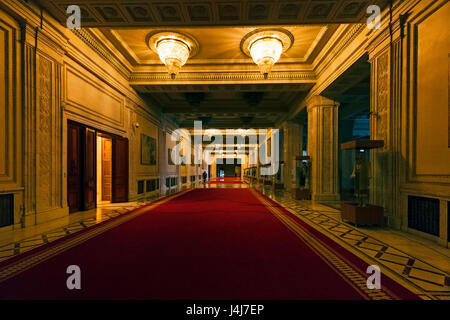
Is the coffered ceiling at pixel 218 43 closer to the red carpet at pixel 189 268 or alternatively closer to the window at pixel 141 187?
the window at pixel 141 187

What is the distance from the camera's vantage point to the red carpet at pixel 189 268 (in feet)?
5.74

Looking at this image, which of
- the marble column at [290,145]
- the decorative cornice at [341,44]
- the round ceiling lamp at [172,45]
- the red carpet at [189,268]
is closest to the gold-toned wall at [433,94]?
the decorative cornice at [341,44]

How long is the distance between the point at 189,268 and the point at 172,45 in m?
4.89

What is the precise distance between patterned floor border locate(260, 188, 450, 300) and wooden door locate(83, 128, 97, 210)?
504 cm

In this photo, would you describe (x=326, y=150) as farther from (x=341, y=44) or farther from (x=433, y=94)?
(x=433, y=94)

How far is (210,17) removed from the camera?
416cm

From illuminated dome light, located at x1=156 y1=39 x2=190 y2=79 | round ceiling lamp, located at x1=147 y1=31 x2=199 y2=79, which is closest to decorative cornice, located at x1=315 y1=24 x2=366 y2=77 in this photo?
round ceiling lamp, located at x1=147 y1=31 x2=199 y2=79

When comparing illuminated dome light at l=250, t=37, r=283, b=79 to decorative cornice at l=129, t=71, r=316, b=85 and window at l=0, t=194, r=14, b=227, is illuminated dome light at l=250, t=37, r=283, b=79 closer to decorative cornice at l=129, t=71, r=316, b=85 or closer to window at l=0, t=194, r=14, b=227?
decorative cornice at l=129, t=71, r=316, b=85

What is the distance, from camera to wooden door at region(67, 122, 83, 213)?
4.76 metres

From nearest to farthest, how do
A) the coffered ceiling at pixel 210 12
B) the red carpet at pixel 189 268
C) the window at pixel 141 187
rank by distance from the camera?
the red carpet at pixel 189 268, the coffered ceiling at pixel 210 12, the window at pixel 141 187

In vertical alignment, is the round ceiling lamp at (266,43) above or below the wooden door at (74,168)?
above

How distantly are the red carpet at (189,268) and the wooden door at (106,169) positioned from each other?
4053 millimetres

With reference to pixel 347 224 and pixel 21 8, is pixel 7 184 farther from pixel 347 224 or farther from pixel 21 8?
pixel 347 224
